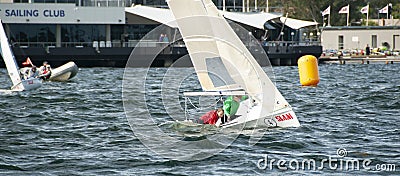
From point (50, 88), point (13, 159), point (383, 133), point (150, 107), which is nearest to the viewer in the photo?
point (13, 159)

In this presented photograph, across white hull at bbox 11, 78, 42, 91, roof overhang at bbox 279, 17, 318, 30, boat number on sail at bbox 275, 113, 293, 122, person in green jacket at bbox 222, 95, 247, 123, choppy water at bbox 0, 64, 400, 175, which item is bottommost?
white hull at bbox 11, 78, 42, 91

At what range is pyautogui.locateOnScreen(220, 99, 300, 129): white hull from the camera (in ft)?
59.3

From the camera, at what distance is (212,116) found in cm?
1828

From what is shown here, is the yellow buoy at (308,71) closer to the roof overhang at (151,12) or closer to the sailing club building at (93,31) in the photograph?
the sailing club building at (93,31)

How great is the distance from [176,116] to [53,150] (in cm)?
407

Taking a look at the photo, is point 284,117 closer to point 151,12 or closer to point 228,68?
point 228,68

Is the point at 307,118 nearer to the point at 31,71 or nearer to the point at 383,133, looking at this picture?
the point at 383,133

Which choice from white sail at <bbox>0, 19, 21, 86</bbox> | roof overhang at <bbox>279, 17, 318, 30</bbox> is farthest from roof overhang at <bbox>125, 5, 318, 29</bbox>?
white sail at <bbox>0, 19, 21, 86</bbox>

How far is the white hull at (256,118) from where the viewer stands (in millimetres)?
18062

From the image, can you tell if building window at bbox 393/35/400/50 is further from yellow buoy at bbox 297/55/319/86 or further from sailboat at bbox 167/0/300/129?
sailboat at bbox 167/0/300/129

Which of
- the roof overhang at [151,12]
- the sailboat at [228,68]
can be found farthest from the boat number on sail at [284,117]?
the roof overhang at [151,12]

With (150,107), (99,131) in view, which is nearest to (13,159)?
(99,131)

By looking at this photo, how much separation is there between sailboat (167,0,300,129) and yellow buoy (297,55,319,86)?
14932 mm

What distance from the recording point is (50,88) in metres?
35.9
